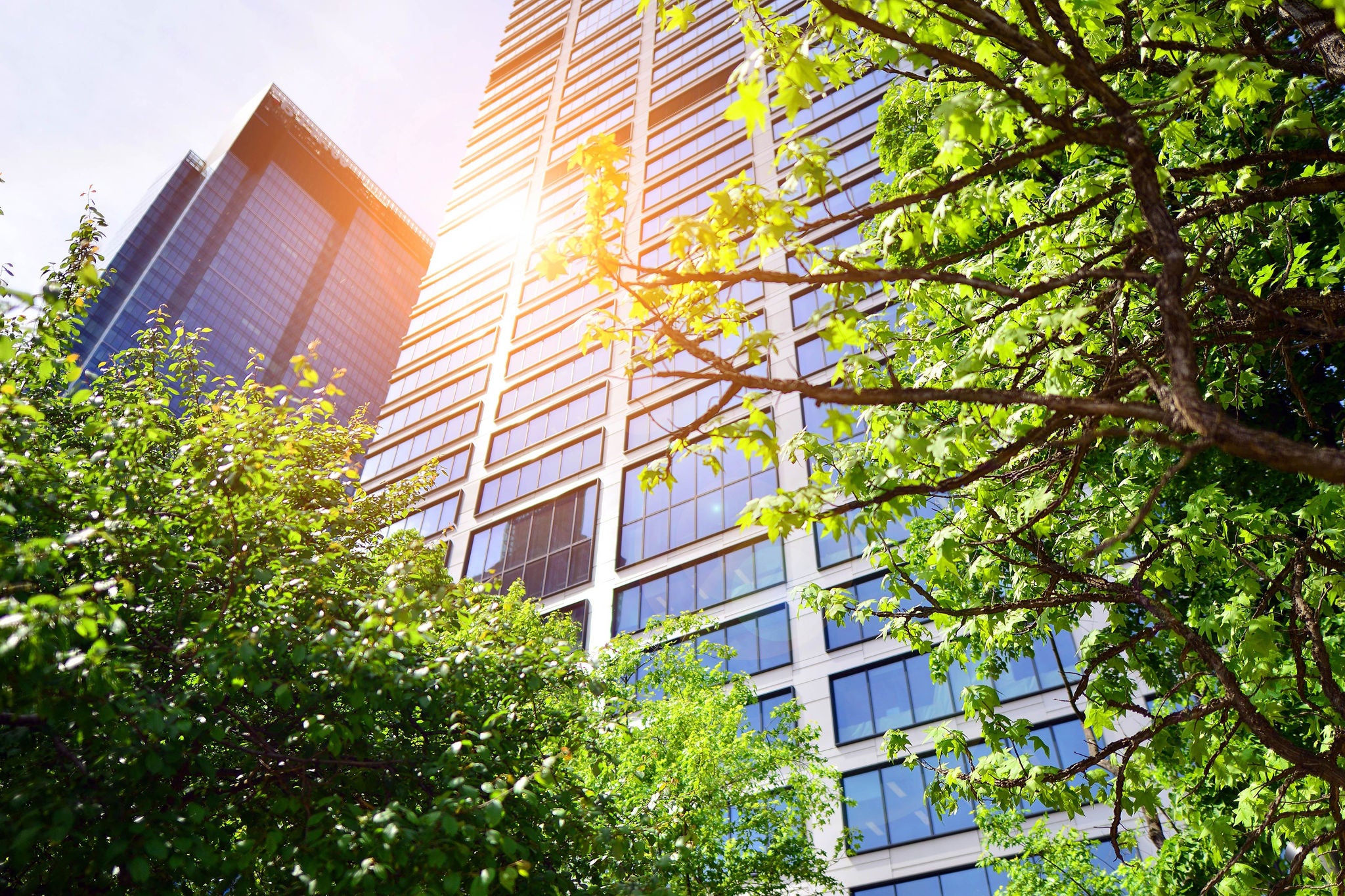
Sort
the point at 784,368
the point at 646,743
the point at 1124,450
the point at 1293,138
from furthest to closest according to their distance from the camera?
the point at 784,368 < the point at 646,743 < the point at 1293,138 < the point at 1124,450

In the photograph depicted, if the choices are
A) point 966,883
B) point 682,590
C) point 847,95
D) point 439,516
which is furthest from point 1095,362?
point 439,516

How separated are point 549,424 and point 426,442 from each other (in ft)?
34.4

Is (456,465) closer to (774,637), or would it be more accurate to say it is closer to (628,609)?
(628,609)

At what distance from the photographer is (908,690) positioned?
79.9ft

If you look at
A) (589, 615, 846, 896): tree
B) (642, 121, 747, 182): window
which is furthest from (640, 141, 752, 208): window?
(589, 615, 846, 896): tree

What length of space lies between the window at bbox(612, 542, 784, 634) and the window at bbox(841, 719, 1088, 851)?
24.9 feet

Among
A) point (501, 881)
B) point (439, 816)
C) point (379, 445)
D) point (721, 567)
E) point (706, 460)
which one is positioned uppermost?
point (379, 445)

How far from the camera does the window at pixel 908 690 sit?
22500mm

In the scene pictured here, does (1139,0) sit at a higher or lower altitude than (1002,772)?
higher

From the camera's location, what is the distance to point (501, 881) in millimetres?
4668

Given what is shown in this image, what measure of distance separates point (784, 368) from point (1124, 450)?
2631 cm

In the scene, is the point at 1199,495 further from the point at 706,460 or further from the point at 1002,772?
the point at 706,460

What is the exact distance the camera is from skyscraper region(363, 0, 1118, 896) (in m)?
23.5

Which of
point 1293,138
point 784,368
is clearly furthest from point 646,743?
point 784,368
